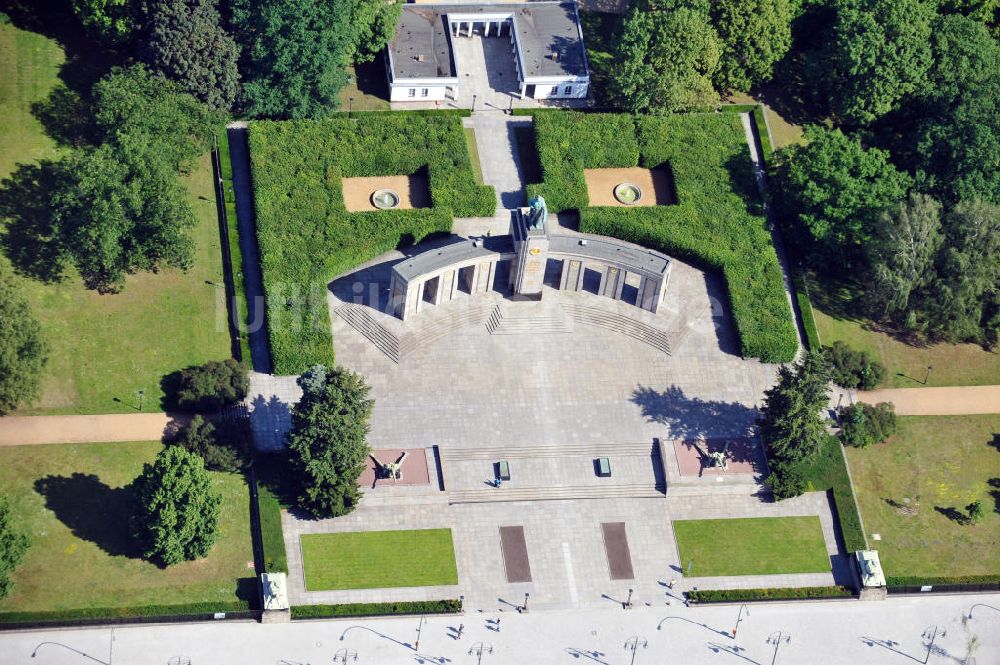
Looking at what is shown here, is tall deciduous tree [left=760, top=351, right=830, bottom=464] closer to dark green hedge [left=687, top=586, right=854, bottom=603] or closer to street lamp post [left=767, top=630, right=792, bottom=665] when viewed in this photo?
dark green hedge [left=687, top=586, right=854, bottom=603]

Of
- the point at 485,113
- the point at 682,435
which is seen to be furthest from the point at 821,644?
the point at 485,113

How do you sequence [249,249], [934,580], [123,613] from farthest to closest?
[249,249]
[934,580]
[123,613]

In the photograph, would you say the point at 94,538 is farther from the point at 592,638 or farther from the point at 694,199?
the point at 694,199

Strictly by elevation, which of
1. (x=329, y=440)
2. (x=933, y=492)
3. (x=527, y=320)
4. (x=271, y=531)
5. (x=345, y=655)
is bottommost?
(x=345, y=655)

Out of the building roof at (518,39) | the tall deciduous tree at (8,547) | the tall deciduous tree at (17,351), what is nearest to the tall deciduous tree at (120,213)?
the tall deciduous tree at (17,351)

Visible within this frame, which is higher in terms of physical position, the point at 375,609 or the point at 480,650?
the point at 375,609

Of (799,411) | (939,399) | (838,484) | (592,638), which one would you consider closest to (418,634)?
(592,638)

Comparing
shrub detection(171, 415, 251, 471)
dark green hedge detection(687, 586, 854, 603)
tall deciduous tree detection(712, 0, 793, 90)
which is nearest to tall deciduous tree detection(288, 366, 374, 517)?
shrub detection(171, 415, 251, 471)
